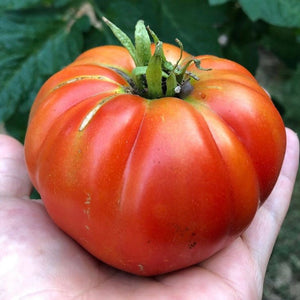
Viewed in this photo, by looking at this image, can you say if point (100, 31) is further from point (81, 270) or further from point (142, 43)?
point (81, 270)

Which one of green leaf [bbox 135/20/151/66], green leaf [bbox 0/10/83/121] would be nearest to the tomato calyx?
green leaf [bbox 135/20/151/66]

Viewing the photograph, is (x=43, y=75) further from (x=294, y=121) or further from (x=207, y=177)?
(x=294, y=121)

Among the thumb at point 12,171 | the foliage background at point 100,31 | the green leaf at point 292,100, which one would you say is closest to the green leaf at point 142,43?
the foliage background at point 100,31

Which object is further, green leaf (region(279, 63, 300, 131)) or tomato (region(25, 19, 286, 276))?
green leaf (region(279, 63, 300, 131))

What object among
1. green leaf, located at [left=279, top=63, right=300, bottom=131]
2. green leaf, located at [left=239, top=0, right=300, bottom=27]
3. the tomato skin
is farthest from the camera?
green leaf, located at [left=279, top=63, right=300, bottom=131]

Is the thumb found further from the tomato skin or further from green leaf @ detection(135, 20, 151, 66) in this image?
green leaf @ detection(135, 20, 151, 66)

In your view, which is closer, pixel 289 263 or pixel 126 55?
pixel 126 55

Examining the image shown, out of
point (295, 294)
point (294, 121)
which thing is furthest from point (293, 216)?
point (294, 121)

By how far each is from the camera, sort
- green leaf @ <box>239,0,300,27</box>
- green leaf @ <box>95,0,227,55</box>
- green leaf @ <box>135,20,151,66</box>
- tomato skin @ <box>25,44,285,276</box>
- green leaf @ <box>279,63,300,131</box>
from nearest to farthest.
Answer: tomato skin @ <box>25,44,285,276</box>, green leaf @ <box>135,20,151,66</box>, green leaf @ <box>239,0,300,27</box>, green leaf @ <box>95,0,227,55</box>, green leaf @ <box>279,63,300,131</box>
